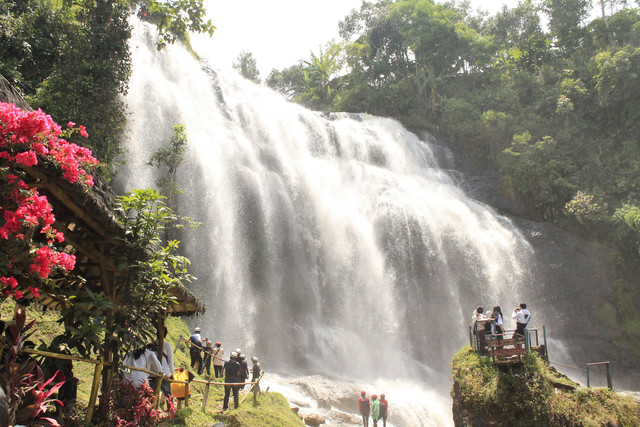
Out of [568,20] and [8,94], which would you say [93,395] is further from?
[568,20]

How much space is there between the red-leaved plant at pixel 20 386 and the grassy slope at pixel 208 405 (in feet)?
8.04

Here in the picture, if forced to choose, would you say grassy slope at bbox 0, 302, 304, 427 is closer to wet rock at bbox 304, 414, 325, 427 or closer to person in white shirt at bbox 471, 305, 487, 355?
wet rock at bbox 304, 414, 325, 427

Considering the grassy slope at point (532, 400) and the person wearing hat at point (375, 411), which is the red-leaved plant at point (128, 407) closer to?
the grassy slope at point (532, 400)

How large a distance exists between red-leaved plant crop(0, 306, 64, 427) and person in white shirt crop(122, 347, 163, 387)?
2.24 metres

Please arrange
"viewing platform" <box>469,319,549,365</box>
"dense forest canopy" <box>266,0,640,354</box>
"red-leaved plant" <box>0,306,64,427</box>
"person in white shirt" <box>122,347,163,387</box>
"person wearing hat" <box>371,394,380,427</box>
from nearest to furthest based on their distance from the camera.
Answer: "red-leaved plant" <box>0,306,64,427</box>, "person in white shirt" <box>122,347,163,387</box>, "viewing platform" <box>469,319,549,365</box>, "person wearing hat" <box>371,394,380,427</box>, "dense forest canopy" <box>266,0,640,354</box>

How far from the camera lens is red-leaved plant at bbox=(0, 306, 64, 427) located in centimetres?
395

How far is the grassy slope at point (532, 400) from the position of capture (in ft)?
32.0

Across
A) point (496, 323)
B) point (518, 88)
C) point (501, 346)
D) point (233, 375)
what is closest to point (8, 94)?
point (233, 375)

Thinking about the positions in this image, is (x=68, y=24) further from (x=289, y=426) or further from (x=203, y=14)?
(x=289, y=426)

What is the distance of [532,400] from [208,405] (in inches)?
263

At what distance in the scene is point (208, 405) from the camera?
969 centimetres

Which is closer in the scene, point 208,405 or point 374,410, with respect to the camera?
point 208,405

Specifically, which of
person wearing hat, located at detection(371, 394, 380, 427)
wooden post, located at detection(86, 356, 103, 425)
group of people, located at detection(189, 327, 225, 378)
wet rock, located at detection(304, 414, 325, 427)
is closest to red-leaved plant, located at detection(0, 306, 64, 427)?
wooden post, located at detection(86, 356, 103, 425)

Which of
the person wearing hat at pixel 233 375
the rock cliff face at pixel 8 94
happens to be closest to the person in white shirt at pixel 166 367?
the person wearing hat at pixel 233 375
